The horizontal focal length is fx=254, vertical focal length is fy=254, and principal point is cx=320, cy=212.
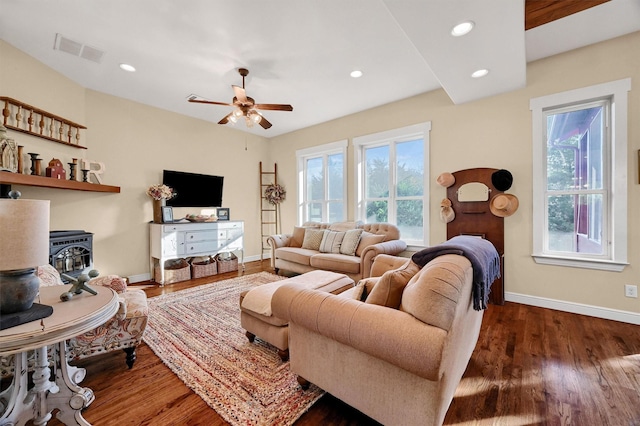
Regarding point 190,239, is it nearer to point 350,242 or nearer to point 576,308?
point 350,242

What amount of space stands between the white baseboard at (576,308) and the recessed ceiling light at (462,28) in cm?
303

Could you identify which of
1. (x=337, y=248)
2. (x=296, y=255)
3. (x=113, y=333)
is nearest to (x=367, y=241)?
(x=337, y=248)

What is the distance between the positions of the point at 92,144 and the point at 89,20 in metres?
2.02

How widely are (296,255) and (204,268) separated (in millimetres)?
1683

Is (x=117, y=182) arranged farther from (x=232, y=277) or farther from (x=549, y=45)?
(x=549, y=45)

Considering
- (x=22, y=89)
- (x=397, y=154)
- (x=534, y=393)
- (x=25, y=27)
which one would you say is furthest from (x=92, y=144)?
(x=534, y=393)

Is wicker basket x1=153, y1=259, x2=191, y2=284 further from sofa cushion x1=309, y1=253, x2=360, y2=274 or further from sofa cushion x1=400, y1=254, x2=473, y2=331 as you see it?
sofa cushion x1=400, y1=254, x2=473, y2=331

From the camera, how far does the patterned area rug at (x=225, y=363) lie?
1.50 m

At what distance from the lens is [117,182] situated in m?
3.98

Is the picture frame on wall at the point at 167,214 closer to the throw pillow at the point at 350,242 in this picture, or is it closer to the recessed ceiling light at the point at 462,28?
the throw pillow at the point at 350,242

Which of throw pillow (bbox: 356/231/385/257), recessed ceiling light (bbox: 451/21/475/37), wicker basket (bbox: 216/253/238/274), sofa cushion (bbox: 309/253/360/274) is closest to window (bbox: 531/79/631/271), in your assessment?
recessed ceiling light (bbox: 451/21/475/37)

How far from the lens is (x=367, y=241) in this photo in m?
3.88

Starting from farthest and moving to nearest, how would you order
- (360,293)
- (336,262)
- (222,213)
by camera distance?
1. (222,213)
2. (336,262)
3. (360,293)

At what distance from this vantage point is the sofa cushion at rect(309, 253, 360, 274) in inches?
138
